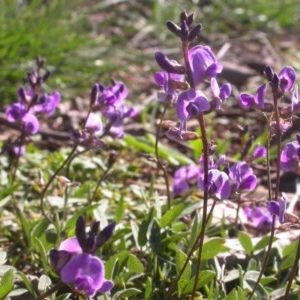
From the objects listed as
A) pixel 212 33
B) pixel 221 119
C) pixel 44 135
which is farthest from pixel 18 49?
pixel 212 33

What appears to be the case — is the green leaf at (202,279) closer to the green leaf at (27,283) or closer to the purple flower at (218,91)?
the green leaf at (27,283)

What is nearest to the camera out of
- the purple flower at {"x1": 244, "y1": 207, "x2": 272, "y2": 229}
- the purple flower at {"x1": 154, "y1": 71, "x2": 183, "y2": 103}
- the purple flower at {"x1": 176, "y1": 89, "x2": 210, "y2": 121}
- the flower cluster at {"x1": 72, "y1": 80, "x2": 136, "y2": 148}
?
the purple flower at {"x1": 176, "y1": 89, "x2": 210, "y2": 121}

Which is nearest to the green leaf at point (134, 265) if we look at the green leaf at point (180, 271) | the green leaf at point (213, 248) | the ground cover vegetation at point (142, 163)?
the ground cover vegetation at point (142, 163)

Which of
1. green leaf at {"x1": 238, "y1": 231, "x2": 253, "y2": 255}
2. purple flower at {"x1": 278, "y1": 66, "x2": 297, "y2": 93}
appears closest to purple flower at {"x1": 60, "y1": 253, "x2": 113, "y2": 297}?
purple flower at {"x1": 278, "y1": 66, "x2": 297, "y2": 93}

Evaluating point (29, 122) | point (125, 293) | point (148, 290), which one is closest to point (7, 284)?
point (125, 293)

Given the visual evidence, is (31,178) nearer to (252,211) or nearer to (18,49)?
(252,211)

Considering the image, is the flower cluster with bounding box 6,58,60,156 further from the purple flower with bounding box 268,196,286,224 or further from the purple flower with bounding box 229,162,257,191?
the purple flower with bounding box 268,196,286,224
